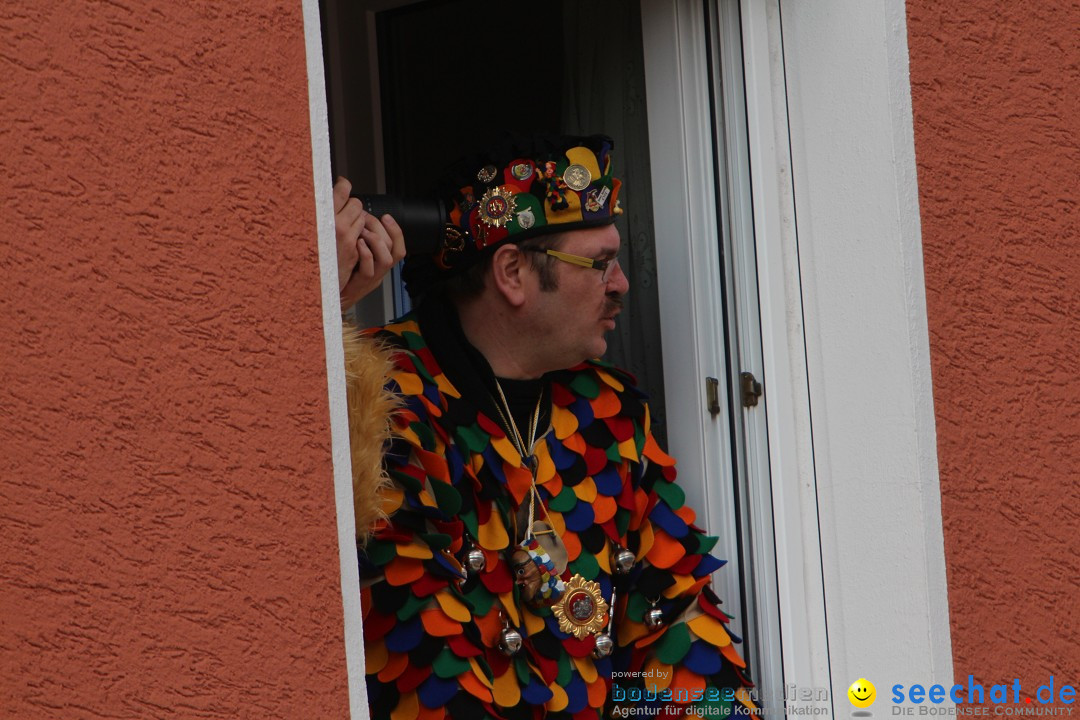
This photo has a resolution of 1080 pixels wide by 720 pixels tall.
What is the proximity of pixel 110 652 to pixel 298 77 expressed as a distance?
36.7 inches

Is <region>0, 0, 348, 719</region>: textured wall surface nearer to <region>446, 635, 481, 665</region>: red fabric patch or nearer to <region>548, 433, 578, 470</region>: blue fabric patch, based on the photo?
<region>446, 635, 481, 665</region>: red fabric patch

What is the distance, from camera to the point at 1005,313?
11.7ft

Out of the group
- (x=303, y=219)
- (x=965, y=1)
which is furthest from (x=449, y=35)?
(x=303, y=219)

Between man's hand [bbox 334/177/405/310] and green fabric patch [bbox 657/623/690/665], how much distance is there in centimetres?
103

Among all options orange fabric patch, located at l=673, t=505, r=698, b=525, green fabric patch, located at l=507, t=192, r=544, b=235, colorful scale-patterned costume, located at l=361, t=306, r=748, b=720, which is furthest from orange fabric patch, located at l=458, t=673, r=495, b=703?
green fabric patch, located at l=507, t=192, r=544, b=235

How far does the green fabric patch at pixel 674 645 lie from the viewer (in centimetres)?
342

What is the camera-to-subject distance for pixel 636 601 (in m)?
3.49

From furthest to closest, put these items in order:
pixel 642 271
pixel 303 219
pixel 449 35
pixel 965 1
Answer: pixel 449 35 → pixel 642 271 → pixel 965 1 → pixel 303 219

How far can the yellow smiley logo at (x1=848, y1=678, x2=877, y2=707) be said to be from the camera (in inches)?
132

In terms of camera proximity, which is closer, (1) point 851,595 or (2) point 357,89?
(1) point 851,595

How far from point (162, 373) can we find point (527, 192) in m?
1.30

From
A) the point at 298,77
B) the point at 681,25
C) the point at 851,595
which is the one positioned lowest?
the point at 851,595

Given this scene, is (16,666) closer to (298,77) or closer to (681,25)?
(298,77)

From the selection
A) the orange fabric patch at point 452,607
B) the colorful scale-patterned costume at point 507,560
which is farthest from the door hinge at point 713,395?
the orange fabric patch at point 452,607
